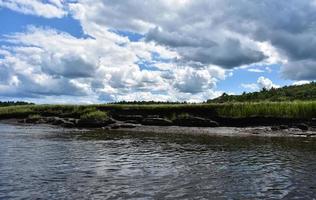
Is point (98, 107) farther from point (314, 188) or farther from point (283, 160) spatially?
point (314, 188)

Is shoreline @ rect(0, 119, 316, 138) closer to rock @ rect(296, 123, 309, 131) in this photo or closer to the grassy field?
rock @ rect(296, 123, 309, 131)

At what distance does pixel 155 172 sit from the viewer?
23453 millimetres

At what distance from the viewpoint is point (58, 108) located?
268ft

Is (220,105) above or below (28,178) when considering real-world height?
above

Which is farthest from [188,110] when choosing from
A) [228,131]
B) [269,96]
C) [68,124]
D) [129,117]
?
[269,96]

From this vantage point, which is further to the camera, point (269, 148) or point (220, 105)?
point (220, 105)

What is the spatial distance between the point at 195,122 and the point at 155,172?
127 ft

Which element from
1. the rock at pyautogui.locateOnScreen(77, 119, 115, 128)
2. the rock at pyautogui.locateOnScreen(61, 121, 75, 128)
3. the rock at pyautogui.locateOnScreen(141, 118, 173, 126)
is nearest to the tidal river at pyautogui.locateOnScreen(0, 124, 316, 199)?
the rock at pyautogui.locateOnScreen(141, 118, 173, 126)

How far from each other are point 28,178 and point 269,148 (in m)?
20.7

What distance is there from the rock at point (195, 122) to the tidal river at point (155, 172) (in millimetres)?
24192

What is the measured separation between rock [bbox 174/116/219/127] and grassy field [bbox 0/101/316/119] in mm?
2712

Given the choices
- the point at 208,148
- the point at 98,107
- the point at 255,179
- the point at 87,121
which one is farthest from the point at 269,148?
the point at 98,107

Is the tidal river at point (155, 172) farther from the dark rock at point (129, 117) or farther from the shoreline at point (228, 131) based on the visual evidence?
the dark rock at point (129, 117)

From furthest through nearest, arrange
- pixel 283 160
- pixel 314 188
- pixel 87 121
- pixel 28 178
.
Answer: pixel 87 121 < pixel 283 160 < pixel 28 178 < pixel 314 188
